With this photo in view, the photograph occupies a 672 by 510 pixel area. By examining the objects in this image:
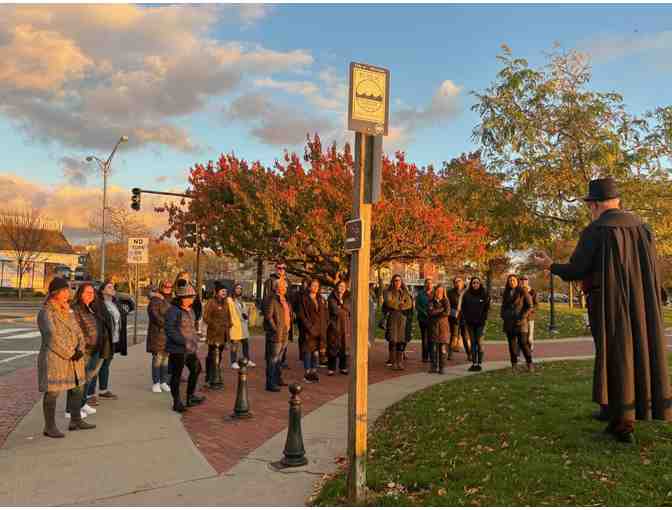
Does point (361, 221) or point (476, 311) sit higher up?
point (361, 221)

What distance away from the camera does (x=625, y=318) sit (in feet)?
16.0

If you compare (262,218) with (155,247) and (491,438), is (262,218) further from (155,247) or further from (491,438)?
(155,247)

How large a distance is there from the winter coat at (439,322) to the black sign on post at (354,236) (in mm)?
7155

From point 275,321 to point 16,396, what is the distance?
4.42 m

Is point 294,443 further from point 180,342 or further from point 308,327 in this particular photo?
point 308,327

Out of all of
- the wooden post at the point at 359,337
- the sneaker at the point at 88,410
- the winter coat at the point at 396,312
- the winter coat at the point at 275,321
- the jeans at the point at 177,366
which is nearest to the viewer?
the wooden post at the point at 359,337

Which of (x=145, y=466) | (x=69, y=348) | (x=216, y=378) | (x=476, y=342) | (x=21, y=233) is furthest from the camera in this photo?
(x=21, y=233)

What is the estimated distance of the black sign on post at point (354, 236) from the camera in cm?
458

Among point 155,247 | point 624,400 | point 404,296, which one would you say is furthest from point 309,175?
point 155,247

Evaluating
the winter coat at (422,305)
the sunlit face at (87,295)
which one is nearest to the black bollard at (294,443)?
the sunlit face at (87,295)

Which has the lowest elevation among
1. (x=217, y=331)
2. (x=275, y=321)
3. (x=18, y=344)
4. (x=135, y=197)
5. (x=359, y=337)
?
Answer: (x=18, y=344)

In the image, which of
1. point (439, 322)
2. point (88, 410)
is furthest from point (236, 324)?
point (439, 322)

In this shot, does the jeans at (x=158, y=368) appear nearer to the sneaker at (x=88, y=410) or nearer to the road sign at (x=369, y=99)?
the sneaker at (x=88, y=410)

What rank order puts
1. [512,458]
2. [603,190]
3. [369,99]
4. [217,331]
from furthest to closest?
[217,331], [603,190], [512,458], [369,99]
